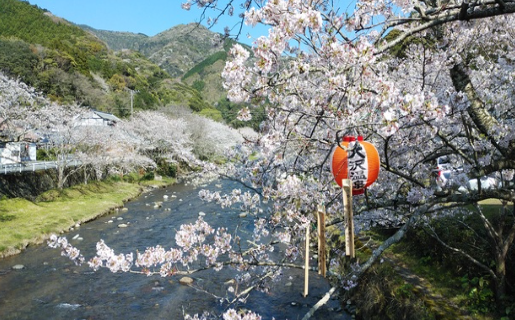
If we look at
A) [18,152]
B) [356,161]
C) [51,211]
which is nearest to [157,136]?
[18,152]

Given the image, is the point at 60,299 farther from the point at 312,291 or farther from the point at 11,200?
the point at 11,200

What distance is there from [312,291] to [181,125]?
96.2 feet

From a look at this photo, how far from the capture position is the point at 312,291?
1005cm

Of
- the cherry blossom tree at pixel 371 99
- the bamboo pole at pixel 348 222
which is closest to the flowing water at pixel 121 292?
the cherry blossom tree at pixel 371 99

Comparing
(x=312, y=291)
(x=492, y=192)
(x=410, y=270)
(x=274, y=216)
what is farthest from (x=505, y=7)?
(x=312, y=291)

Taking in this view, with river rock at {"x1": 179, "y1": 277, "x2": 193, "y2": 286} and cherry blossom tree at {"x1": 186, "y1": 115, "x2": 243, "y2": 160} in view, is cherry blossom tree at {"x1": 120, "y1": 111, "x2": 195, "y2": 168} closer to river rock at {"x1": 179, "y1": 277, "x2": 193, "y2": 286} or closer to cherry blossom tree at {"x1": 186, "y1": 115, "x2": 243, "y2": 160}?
cherry blossom tree at {"x1": 186, "y1": 115, "x2": 243, "y2": 160}

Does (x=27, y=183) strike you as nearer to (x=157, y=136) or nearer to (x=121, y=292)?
(x=157, y=136)

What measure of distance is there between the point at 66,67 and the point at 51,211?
3530cm

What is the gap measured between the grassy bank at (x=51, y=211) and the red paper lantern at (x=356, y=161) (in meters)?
14.5

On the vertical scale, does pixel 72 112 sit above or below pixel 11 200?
above

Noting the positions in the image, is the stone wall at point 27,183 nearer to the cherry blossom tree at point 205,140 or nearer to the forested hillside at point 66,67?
the cherry blossom tree at point 205,140

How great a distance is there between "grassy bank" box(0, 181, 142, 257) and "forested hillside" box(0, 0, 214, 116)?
68.1 feet

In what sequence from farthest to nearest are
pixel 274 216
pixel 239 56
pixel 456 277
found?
1. pixel 456 277
2. pixel 274 216
3. pixel 239 56

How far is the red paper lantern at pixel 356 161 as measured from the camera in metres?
3.76
